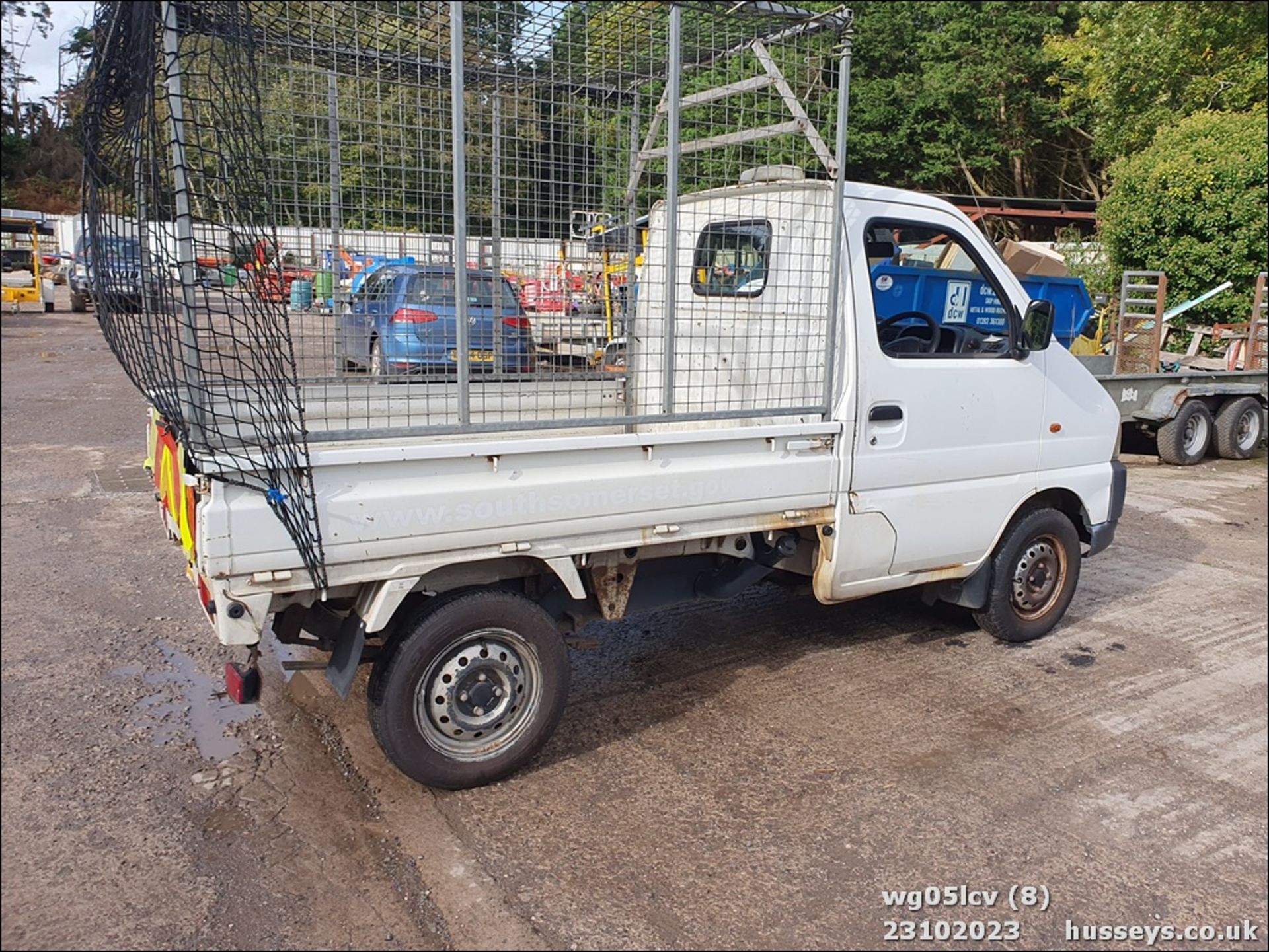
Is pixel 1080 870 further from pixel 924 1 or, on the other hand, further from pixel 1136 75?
pixel 924 1

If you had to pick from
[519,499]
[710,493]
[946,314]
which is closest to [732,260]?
[710,493]

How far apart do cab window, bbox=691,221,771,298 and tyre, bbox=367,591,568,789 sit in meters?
1.84

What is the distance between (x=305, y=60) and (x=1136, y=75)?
→ 39.3ft

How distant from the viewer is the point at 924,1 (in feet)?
85.6

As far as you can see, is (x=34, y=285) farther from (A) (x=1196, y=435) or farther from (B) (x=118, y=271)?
(A) (x=1196, y=435)

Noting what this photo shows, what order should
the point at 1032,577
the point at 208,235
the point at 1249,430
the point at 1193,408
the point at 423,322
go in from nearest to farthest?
the point at 208,235 → the point at 423,322 → the point at 1032,577 → the point at 1193,408 → the point at 1249,430

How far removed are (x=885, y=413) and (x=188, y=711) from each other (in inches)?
135

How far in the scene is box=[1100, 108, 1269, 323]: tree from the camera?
43.1ft

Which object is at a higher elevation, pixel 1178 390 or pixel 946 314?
pixel 946 314

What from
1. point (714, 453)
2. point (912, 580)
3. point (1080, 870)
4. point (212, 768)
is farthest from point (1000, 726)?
point (212, 768)

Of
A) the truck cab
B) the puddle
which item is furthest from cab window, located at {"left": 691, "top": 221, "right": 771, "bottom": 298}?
the puddle

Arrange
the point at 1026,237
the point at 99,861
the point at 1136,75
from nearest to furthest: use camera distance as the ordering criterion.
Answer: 1. the point at 99,861
2. the point at 1136,75
3. the point at 1026,237

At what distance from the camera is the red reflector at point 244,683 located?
3467 millimetres

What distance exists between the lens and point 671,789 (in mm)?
3842
